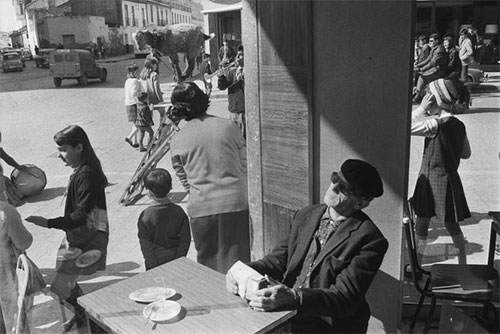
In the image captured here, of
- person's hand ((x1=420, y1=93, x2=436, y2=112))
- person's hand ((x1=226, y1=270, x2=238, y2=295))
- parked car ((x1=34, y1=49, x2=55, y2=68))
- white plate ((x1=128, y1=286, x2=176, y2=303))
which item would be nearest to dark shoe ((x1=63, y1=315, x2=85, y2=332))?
white plate ((x1=128, y1=286, x2=176, y2=303))

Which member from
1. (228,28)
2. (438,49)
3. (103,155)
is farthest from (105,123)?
(438,49)

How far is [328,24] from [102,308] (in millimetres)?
1941

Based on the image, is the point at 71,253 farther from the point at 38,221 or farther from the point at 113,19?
the point at 113,19

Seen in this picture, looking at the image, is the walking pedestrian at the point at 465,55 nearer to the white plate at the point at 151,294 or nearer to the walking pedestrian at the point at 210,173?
the walking pedestrian at the point at 210,173

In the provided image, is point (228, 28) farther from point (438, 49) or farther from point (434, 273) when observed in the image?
point (434, 273)

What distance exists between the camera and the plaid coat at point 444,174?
148 inches

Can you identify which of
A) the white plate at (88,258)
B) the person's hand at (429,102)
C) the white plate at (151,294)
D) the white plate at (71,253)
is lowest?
the white plate at (88,258)

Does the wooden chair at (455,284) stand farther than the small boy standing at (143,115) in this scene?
No

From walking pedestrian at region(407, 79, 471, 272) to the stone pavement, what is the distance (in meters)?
0.77

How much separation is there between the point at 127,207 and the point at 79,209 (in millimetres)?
3233

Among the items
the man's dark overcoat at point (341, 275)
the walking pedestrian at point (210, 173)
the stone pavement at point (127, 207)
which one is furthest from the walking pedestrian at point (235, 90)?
the man's dark overcoat at point (341, 275)

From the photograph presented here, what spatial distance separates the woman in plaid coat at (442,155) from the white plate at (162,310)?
220 centimetres

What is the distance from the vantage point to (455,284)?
3209 mm

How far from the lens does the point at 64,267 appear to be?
3451 mm
